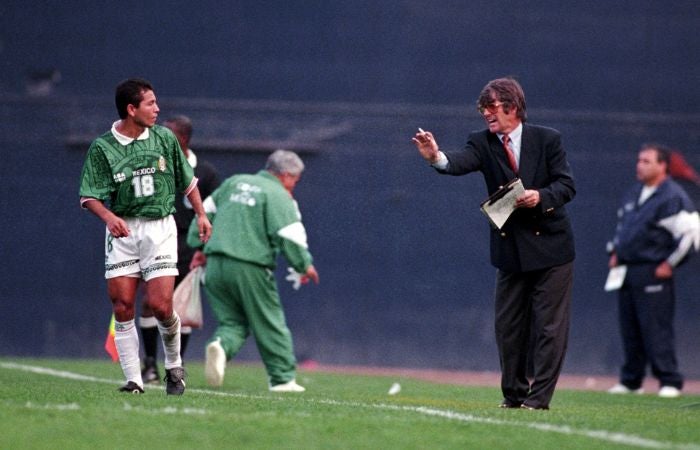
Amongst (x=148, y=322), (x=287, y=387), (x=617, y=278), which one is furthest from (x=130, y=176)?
(x=617, y=278)

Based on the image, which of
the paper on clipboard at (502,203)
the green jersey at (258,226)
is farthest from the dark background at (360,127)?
the paper on clipboard at (502,203)

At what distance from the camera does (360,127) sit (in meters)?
15.5

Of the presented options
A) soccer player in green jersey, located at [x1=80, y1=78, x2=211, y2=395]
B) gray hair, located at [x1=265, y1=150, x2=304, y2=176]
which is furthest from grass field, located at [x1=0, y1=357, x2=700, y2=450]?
gray hair, located at [x1=265, y1=150, x2=304, y2=176]

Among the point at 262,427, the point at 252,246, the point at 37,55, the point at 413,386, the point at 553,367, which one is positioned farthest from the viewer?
the point at 37,55

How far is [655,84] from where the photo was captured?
617 inches

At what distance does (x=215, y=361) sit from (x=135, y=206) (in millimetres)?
2638

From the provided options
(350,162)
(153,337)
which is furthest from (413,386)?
(350,162)

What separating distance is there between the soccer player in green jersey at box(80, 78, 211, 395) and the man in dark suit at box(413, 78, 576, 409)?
157 centimetres

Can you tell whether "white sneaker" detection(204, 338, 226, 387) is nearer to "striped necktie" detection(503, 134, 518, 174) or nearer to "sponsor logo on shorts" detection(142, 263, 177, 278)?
"sponsor logo on shorts" detection(142, 263, 177, 278)

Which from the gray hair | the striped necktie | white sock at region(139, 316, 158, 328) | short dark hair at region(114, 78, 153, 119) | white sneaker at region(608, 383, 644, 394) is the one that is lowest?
white sneaker at region(608, 383, 644, 394)

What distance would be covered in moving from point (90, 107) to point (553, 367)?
8399 millimetres

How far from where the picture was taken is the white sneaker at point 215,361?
10.4 meters

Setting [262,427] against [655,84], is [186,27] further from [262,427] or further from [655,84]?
[262,427]

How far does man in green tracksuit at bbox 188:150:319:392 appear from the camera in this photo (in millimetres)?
10438
